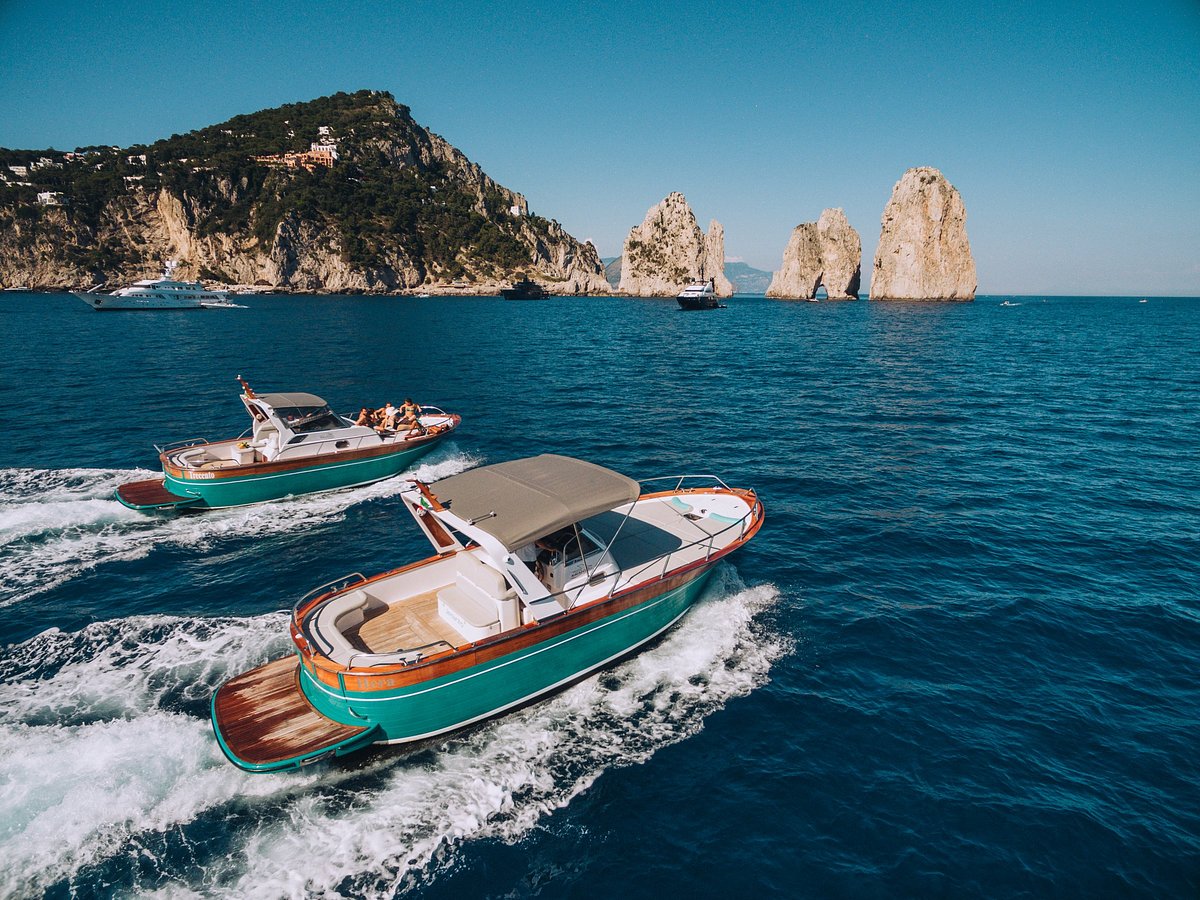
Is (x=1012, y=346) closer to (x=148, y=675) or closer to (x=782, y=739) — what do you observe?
(x=782, y=739)

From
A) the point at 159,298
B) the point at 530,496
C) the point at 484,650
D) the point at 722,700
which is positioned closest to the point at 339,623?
the point at 484,650

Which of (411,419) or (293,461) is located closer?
(293,461)

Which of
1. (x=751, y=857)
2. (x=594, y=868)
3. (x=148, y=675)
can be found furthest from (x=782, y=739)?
(x=148, y=675)

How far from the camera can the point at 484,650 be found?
11219 millimetres

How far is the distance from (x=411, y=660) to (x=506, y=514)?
3.32 meters

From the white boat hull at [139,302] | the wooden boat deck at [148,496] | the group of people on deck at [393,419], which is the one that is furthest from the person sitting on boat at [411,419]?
the white boat hull at [139,302]

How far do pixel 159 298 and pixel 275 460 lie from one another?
378 feet

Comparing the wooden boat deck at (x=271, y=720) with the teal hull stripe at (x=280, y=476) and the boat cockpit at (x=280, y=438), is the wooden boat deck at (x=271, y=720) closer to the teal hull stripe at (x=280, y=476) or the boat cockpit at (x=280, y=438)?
the teal hull stripe at (x=280, y=476)

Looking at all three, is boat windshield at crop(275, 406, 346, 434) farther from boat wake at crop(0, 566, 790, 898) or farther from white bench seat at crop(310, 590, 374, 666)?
white bench seat at crop(310, 590, 374, 666)

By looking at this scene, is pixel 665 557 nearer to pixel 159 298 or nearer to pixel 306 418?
pixel 306 418

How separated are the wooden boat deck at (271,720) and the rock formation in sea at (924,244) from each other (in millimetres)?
179941

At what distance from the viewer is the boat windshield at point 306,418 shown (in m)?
23.5

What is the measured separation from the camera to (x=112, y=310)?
10219 centimetres

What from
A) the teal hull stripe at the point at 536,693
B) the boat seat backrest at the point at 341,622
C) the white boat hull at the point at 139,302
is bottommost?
the teal hull stripe at the point at 536,693
